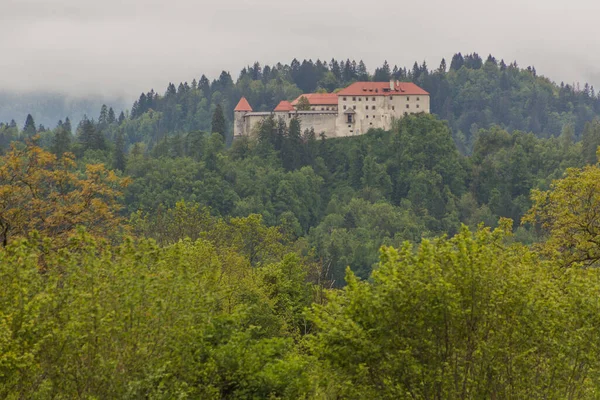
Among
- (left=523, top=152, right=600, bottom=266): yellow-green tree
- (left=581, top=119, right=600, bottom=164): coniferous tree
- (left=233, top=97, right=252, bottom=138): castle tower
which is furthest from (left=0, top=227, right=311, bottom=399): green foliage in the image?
(left=233, top=97, right=252, bottom=138): castle tower

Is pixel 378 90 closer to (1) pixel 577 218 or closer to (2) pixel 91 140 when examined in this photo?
(2) pixel 91 140

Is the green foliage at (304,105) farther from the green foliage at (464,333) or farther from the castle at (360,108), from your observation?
the green foliage at (464,333)

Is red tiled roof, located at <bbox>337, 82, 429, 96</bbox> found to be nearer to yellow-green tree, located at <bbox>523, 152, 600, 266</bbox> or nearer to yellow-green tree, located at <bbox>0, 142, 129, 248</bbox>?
yellow-green tree, located at <bbox>0, 142, 129, 248</bbox>

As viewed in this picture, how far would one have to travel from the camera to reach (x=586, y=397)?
79.1ft

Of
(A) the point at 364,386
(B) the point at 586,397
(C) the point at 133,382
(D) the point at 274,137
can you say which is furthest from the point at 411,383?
(D) the point at 274,137

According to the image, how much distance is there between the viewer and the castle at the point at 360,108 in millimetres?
142125

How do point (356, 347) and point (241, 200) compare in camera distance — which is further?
point (241, 200)

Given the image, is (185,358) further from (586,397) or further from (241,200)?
(241,200)

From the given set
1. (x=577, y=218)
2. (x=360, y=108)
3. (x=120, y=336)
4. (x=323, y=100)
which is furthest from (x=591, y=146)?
(x=120, y=336)

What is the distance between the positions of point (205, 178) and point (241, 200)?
622cm

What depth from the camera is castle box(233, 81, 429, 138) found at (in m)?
142

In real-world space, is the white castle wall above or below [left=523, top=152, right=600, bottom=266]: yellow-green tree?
above

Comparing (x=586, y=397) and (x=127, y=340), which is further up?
(x=127, y=340)

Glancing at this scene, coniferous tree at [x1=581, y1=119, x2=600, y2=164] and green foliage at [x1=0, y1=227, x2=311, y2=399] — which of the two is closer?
green foliage at [x1=0, y1=227, x2=311, y2=399]
